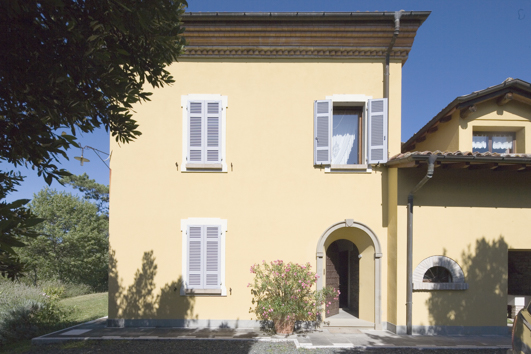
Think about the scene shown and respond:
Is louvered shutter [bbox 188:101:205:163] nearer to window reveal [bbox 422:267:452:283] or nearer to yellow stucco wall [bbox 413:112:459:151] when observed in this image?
window reveal [bbox 422:267:452:283]

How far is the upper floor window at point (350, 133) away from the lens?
25.0 ft

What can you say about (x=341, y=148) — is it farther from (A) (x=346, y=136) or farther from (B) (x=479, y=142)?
(B) (x=479, y=142)

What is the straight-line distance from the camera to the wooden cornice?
746cm

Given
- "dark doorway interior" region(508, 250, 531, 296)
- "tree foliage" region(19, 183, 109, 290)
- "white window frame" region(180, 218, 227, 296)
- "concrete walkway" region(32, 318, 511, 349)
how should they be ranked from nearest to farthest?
"concrete walkway" region(32, 318, 511, 349), "white window frame" region(180, 218, 227, 296), "dark doorway interior" region(508, 250, 531, 296), "tree foliage" region(19, 183, 109, 290)

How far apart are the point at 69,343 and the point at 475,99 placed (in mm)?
10345

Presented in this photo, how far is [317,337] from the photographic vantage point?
6.81 m

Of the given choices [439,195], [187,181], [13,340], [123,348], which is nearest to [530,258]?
[439,195]

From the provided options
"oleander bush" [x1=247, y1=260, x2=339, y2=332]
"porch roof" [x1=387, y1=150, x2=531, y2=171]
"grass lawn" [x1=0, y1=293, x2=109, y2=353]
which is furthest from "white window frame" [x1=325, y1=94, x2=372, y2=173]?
"grass lawn" [x1=0, y1=293, x2=109, y2=353]

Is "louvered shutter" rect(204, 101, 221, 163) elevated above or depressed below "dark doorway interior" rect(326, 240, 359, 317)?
above

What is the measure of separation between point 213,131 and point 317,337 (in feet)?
17.1

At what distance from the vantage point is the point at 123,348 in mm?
6125

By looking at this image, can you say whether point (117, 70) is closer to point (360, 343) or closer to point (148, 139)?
point (148, 139)

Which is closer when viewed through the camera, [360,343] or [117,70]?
[117,70]

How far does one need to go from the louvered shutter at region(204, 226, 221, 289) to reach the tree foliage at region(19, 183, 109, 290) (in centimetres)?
2054
